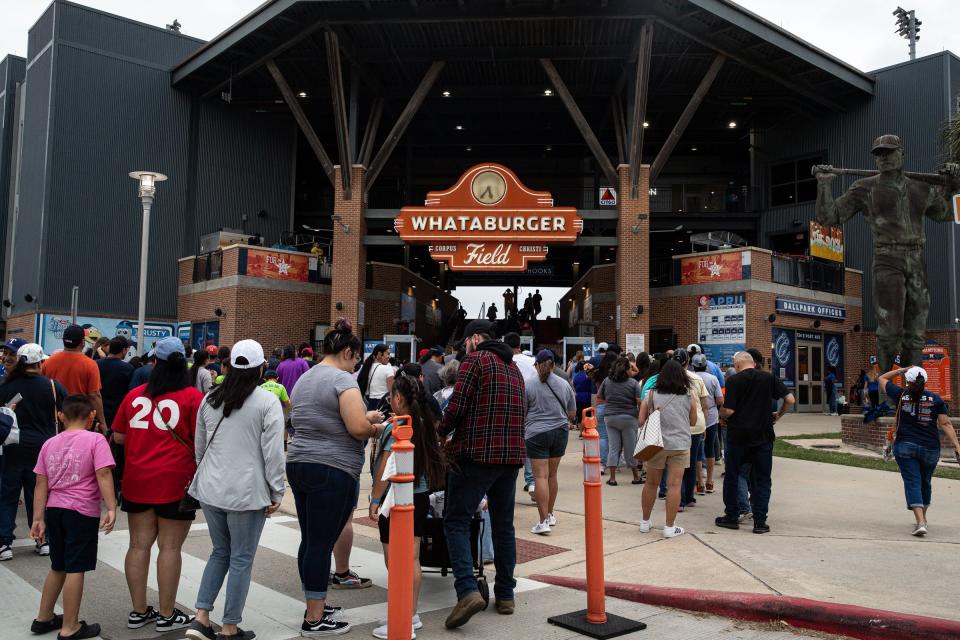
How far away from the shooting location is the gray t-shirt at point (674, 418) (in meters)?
7.29

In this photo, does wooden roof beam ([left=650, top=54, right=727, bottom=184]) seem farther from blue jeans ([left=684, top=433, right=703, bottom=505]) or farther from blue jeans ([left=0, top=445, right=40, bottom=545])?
blue jeans ([left=0, top=445, right=40, bottom=545])

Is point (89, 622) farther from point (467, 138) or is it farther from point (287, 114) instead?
point (467, 138)

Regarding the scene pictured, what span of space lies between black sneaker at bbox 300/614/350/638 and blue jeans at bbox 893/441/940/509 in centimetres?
588

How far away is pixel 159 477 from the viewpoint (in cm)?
461

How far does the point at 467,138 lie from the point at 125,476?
113ft

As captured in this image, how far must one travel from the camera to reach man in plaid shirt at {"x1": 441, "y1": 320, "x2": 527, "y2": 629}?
→ 486cm

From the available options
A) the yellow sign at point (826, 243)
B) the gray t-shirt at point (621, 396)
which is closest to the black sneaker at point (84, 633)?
the gray t-shirt at point (621, 396)

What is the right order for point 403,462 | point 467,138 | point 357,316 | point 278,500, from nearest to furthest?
point 403,462, point 278,500, point 357,316, point 467,138

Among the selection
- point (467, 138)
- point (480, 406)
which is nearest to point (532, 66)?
→ point (467, 138)

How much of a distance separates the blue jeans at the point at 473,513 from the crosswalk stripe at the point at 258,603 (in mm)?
1092

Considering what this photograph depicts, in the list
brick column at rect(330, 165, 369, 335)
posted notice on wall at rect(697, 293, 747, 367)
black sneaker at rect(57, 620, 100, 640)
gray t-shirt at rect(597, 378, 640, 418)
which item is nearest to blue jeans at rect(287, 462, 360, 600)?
black sneaker at rect(57, 620, 100, 640)

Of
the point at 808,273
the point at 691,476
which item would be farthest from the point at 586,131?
the point at 691,476

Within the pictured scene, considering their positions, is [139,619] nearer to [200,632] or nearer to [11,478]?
[200,632]

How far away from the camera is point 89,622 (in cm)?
486
